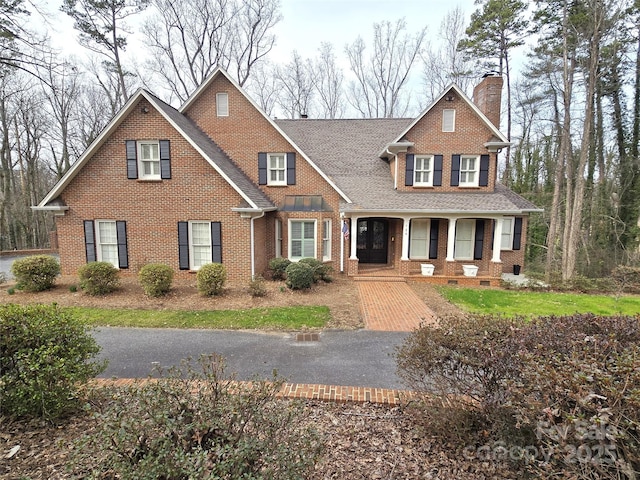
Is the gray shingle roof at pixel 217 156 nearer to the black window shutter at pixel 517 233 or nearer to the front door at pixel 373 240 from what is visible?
the front door at pixel 373 240

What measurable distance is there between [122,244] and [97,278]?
2404mm

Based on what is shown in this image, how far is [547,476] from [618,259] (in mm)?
22045

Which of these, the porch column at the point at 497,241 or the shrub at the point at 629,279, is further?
the porch column at the point at 497,241

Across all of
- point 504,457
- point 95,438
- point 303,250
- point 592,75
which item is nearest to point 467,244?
point 303,250

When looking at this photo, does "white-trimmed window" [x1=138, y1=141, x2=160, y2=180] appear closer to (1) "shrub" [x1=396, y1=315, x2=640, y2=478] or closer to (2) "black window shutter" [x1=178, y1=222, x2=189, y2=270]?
(2) "black window shutter" [x1=178, y1=222, x2=189, y2=270]

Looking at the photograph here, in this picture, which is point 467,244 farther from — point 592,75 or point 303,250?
point 592,75

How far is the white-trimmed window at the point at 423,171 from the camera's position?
561 inches

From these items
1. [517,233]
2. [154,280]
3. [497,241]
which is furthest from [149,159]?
[517,233]

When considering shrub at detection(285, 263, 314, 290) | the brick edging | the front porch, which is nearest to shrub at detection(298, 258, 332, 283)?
shrub at detection(285, 263, 314, 290)

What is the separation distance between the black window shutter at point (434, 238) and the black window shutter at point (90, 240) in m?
13.6

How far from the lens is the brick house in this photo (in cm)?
1141

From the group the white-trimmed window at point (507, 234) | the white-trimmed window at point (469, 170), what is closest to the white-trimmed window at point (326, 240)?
the white-trimmed window at point (469, 170)

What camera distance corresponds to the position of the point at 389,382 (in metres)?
4.98

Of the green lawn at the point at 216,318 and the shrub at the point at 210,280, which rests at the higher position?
the shrub at the point at 210,280
